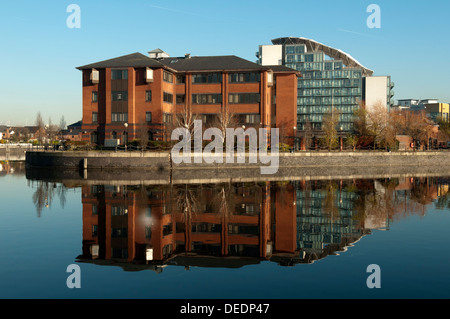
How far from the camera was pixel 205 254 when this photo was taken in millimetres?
16281

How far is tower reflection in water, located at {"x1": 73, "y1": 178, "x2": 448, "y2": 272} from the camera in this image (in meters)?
16.2

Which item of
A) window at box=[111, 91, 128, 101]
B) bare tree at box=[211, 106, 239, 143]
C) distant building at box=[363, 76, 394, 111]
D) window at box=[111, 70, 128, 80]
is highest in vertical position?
distant building at box=[363, 76, 394, 111]

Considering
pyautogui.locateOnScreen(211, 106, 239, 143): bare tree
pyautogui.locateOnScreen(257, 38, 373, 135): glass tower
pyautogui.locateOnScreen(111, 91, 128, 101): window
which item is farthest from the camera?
pyautogui.locateOnScreen(257, 38, 373, 135): glass tower

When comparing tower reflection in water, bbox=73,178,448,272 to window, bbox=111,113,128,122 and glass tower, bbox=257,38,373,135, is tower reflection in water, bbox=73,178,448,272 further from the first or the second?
glass tower, bbox=257,38,373,135

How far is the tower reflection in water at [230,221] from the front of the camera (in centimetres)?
1617

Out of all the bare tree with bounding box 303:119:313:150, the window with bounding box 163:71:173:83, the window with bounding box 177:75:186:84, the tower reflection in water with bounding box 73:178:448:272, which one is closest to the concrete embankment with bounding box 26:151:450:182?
the bare tree with bounding box 303:119:313:150

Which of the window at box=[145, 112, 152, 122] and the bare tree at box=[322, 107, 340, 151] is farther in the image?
the bare tree at box=[322, 107, 340, 151]

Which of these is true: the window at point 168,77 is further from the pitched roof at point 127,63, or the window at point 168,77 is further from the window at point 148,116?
the window at point 148,116

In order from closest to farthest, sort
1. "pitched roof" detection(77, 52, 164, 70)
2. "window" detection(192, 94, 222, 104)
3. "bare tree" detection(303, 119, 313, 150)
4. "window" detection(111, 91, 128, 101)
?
"pitched roof" detection(77, 52, 164, 70) < "window" detection(111, 91, 128, 101) < "window" detection(192, 94, 222, 104) < "bare tree" detection(303, 119, 313, 150)

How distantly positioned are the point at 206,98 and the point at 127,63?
573 inches

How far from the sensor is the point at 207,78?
75562 millimetres

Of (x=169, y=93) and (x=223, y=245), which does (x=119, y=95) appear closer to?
(x=169, y=93)

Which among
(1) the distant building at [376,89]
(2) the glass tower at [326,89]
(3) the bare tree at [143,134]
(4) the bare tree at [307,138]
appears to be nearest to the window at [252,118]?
(4) the bare tree at [307,138]
